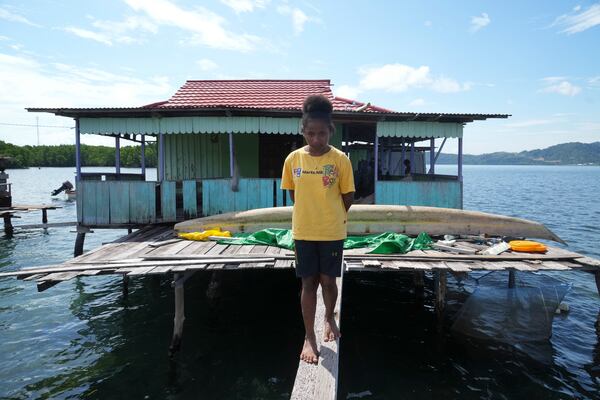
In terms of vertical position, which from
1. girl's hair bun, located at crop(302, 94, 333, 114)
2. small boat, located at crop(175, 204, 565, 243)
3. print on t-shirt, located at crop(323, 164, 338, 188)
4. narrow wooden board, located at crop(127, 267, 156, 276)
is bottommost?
narrow wooden board, located at crop(127, 267, 156, 276)

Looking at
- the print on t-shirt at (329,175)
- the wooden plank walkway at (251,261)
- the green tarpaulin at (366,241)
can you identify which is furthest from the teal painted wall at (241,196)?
the print on t-shirt at (329,175)

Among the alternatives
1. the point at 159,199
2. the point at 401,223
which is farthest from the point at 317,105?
the point at 159,199

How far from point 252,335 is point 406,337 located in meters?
3.27

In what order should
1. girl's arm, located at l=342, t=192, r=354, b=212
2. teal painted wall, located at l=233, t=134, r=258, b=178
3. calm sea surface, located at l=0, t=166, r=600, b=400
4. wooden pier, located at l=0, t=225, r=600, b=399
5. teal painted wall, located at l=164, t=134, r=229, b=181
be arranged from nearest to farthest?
girl's arm, located at l=342, t=192, r=354, b=212, wooden pier, located at l=0, t=225, r=600, b=399, calm sea surface, located at l=0, t=166, r=600, b=400, teal painted wall, located at l=164, t=134, r=229, b=181, teal painted wall, located at l=233, t=134, r=258, b=178

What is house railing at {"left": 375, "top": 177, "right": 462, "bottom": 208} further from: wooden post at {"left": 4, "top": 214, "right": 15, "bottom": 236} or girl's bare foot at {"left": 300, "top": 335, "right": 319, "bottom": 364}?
wooden post at {"left": 4, "top": 214, "right": 15, "bottom": 236}

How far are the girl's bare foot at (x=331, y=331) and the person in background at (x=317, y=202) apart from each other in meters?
0.26

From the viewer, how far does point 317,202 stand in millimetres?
3516

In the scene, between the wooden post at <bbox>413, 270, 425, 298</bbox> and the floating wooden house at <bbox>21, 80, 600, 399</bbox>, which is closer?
the floating wooden house at <bbox>21, 80, 600, 399</bbox>

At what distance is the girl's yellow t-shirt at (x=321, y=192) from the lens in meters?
3.51

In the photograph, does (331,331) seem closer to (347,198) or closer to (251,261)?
(347,198)

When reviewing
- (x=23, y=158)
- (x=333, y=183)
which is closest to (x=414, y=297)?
(x=333, y=183)

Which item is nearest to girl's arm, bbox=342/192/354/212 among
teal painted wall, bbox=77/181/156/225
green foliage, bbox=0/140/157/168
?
teal painted wall, bbox=77/181/156/225

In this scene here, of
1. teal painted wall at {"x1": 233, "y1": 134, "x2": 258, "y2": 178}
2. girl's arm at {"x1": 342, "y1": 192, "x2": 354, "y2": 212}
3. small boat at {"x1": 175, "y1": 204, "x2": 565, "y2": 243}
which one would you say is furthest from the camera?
teal painted wall at {"x1": 233, "y1": 134, "x2": 258, "y2": 178}

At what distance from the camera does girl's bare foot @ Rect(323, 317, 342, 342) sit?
3.89 metres
